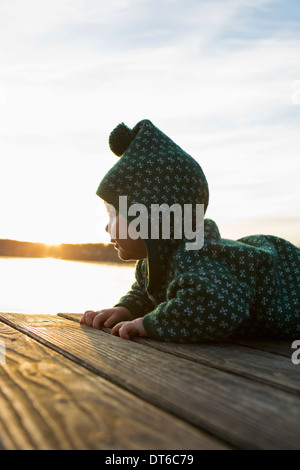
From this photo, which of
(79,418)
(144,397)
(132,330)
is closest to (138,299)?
(132,330)

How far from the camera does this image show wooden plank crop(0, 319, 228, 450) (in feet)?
2.89

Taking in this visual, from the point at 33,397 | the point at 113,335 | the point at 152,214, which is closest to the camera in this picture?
the point at 33,397

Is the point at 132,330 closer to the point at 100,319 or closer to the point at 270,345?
the point at 100,319

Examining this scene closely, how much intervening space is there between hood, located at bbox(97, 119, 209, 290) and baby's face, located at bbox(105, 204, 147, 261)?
0.07 meters

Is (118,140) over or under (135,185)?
over

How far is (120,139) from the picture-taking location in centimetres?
263

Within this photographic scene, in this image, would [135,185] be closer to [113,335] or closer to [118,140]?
[118,140]

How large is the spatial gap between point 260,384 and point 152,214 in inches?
46.6

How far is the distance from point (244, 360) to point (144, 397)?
0.61m

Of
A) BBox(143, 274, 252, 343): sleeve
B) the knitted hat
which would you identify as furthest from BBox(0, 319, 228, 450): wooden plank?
the knitted hat

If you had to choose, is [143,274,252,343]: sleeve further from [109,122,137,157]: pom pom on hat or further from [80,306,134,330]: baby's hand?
[109,122,137,157]: pom pom on hat

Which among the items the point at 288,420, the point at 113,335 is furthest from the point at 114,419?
the point at 113,335

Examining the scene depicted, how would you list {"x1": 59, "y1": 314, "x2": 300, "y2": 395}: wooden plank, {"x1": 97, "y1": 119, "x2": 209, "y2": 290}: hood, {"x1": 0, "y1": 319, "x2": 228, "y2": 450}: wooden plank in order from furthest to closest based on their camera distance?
{"x1": 97, "y1": 119, "x2": 209, "y2": 290}: hood → {"x1": 59, "y1": 314, "x2": 300, "y2": 395}: wooden plank → {"x1": 0, "y1": 319, "x2": 228, "y2": 450}: wooden plank
